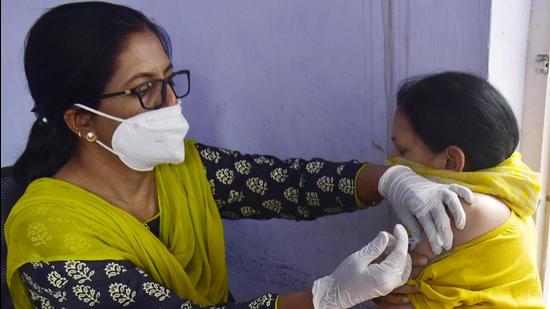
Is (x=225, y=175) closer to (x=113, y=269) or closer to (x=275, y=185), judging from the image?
(x=275, y=185)

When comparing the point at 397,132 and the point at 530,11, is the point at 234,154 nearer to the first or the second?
the point at 397,132

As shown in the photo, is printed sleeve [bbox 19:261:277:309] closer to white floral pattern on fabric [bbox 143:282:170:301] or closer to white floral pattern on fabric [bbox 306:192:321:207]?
white floral pattern on fabric [bbox 143:282:170:301]

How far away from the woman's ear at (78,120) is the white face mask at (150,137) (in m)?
0.03

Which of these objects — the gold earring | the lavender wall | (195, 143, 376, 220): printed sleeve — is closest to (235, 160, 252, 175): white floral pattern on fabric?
Answer: (195, 143, 376, 220): printed sleeve

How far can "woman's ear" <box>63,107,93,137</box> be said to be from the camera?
120cm

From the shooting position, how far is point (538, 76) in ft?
3.93

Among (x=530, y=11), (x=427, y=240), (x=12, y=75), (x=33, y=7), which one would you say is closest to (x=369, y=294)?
(x=427, y=240)

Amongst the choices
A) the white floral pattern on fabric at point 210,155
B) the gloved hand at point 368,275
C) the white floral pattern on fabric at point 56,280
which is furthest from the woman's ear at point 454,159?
the white floral pattern on fabric at point 56,280

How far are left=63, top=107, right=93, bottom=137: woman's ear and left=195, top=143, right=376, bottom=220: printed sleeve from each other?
298 mm

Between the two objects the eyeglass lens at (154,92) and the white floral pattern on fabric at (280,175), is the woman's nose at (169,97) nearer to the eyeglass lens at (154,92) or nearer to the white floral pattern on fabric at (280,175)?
the eyeglass lens at (154,92)

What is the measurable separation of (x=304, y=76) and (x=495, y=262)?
72 cm

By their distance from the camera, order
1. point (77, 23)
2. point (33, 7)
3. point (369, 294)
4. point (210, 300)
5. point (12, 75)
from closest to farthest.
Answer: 1. point (369, 294)
2. point (77, 23)
3. point (210, 300)
4. point (33, 7)
5. point (12, 75)

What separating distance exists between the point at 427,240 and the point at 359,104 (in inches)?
18.7

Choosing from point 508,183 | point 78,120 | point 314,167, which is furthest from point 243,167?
point 508,183
